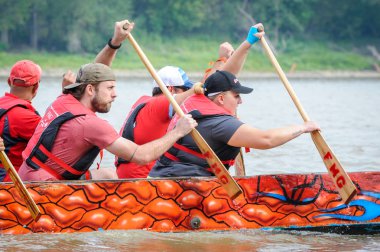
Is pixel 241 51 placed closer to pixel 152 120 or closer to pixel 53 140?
Result: pixel 152 120

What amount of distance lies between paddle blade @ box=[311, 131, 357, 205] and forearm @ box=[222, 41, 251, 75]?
3.93 feet

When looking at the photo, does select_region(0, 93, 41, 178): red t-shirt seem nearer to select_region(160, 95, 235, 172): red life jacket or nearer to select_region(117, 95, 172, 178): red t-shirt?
select_region(117, 95, 172, 178): red t-shirt

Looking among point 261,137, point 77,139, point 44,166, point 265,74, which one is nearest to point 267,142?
point 261,137

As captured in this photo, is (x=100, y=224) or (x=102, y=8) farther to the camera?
(x=102, y=8)

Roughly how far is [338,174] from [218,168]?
1.00 metres

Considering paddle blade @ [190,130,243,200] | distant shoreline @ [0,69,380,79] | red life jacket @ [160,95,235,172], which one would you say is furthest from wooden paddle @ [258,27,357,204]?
distant shoreline @ [0,69,380,79]

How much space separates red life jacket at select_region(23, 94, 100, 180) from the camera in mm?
7536

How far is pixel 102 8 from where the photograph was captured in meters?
58.8

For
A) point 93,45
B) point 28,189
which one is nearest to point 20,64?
point 28,189

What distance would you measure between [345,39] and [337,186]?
59.9 m

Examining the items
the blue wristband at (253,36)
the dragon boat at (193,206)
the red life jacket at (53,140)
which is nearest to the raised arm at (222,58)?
the blue wristband at (253,36)

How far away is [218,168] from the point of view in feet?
25.5

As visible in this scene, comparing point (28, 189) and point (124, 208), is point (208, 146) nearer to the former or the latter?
point (124, 208)

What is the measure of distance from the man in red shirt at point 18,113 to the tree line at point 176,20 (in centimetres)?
4325
